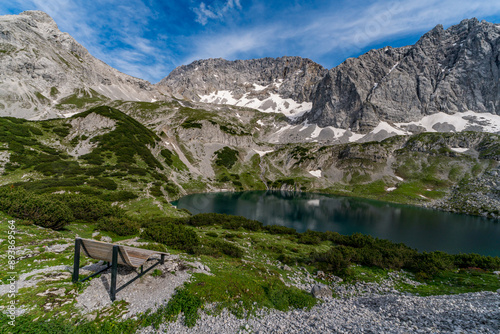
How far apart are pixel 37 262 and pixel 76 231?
30.0ft

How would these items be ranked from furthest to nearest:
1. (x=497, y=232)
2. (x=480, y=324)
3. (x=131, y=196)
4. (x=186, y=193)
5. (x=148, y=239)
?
(x=186, y=193)
(x=497, y=232)
(x=131, y=196)
(x=148, y=239)
(x=480, y=324)

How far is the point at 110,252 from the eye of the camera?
361 inches

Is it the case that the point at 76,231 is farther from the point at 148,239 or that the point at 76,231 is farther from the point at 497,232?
the point at 497,232

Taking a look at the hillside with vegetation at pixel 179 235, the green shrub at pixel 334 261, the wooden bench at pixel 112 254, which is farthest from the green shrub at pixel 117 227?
the green shrub at pixel 334 261

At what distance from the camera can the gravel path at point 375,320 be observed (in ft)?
26.7

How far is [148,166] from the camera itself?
8594 centimetres

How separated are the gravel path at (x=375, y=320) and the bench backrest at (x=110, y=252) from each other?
9.36ft

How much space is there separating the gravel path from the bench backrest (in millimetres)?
2854

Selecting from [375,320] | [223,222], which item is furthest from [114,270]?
[223,222]

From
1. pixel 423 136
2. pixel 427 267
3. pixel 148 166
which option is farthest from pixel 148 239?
pixel 423 136

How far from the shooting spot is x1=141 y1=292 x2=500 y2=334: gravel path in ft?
26.7

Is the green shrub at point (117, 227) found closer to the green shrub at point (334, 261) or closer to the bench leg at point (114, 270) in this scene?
the bench leg at point (114, 270)

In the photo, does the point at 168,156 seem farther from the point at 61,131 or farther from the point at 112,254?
the point at 112,254

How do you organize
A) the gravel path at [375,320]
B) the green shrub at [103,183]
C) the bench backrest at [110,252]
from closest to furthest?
the gravel path at [375,320] < the bench backrest at [110,252] < the green shrub at [103,183]
